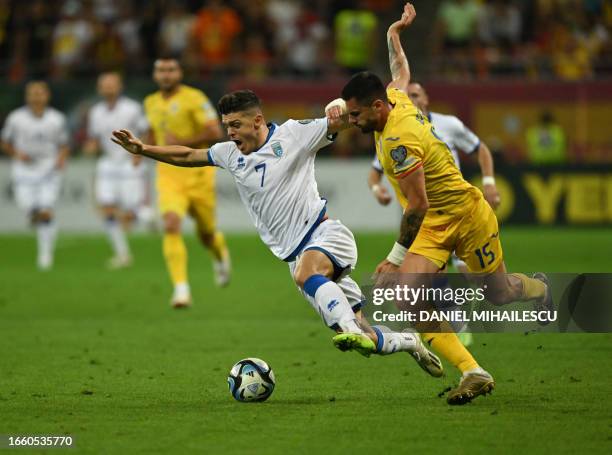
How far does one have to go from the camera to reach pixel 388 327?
8711 millimetres

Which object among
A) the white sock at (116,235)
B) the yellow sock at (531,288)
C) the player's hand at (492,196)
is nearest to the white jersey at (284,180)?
the yellow sock at (531,288)

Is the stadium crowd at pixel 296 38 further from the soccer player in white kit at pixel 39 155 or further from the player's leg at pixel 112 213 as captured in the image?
the soccer player in white kit at pixel 39 155

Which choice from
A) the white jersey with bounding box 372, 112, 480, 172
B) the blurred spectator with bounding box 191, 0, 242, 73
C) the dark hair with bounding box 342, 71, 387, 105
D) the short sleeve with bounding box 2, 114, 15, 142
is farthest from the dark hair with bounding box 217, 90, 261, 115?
the blurred spectator with bounding box 191, 0, 242, 73

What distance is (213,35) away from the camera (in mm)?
→ 27031

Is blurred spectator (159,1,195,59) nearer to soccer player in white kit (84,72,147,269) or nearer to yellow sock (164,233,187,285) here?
soccer player in white kit (84,72,147,269)

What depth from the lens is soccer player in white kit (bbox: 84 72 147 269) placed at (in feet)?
64.3

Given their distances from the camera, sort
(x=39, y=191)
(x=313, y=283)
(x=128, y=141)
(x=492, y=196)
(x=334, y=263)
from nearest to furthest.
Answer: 1. (x=313, y=283)
2. (x=334, y=263)
3. (x=128, y=141)
4. (x=492, y=196)
5. (x=39, y=191)

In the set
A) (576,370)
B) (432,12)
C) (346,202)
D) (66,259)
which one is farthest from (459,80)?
(576,370)

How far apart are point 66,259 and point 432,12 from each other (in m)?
10.6

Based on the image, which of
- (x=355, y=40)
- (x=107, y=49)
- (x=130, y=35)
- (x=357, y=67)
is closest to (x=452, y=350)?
(x=357, y=67)

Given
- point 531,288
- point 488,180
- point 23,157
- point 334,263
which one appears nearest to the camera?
point 334,263

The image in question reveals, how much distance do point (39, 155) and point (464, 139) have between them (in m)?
11.0

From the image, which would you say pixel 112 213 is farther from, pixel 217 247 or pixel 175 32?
pixel 175 32

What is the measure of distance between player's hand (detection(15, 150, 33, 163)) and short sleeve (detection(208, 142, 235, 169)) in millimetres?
12060
